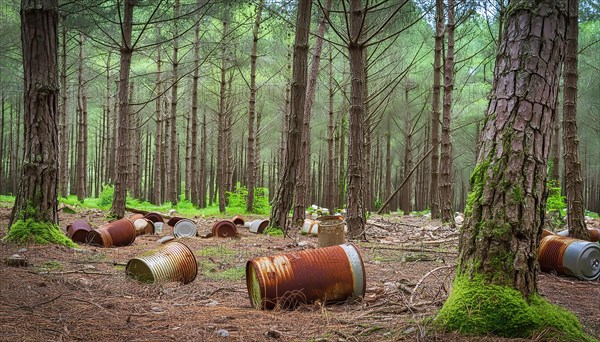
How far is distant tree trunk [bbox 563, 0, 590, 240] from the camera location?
661 centimetres

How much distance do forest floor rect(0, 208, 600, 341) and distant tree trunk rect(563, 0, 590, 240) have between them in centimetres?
174

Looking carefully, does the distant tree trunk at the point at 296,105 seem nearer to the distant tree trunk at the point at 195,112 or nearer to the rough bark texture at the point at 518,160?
the rough bark texture at the point at 518,160

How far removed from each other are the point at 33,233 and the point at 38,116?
4.61 ft

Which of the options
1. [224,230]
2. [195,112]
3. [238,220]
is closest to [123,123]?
[238,220]

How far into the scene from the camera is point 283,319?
3125 millimetres

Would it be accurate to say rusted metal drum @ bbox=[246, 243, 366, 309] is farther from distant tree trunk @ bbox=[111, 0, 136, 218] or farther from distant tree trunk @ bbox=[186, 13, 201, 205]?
distant tree trunk @ bbox=[186, 13, 201, 205]

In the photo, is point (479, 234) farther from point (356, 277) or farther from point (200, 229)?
point (200, 229)

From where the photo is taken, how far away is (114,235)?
6.80m

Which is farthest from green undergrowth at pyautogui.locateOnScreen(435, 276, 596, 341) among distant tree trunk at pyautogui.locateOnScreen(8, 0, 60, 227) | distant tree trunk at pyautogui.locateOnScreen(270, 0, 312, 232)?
distant tree trunk at pyautogui.locateOnScreen(270, 0, 312, 232)

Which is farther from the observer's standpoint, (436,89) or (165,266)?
(436,89)

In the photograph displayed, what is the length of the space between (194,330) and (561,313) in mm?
2071

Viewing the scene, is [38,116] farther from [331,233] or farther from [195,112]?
[195,112]

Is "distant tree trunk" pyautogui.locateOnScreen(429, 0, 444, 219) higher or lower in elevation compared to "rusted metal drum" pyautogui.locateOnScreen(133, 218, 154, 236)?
higher

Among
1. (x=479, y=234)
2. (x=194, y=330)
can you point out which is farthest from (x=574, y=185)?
(x=194, y=330)
